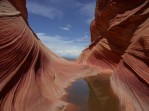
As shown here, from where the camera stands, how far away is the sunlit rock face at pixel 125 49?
9688 millimetres

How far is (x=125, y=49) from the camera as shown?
16.8 m

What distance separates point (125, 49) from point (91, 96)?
6.04 meters

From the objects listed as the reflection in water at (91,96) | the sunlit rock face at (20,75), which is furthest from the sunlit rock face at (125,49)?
the sunlit rock face at (20,75)

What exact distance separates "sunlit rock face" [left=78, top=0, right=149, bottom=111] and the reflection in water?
433 millimetres

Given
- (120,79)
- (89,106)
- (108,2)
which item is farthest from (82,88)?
(108,2)

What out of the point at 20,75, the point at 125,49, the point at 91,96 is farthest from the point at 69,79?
the point at 20,75

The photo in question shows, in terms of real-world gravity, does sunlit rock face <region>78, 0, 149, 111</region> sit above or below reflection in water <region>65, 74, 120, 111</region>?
above

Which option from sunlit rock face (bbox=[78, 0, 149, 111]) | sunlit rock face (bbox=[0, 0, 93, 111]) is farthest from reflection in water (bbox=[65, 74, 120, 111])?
sunlit rock face (bbox=[0, 0, 93, 111])

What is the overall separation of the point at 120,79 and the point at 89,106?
327 cm

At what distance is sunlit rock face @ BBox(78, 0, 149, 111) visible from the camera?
9.69 metres

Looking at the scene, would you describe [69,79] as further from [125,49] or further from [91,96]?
[125,49]

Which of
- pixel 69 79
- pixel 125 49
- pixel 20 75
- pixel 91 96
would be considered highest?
pixel 125 49

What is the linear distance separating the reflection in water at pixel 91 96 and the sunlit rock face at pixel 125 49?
43cm

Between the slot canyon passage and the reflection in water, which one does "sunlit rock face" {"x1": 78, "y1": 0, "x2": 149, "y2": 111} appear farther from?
the reflection in water
